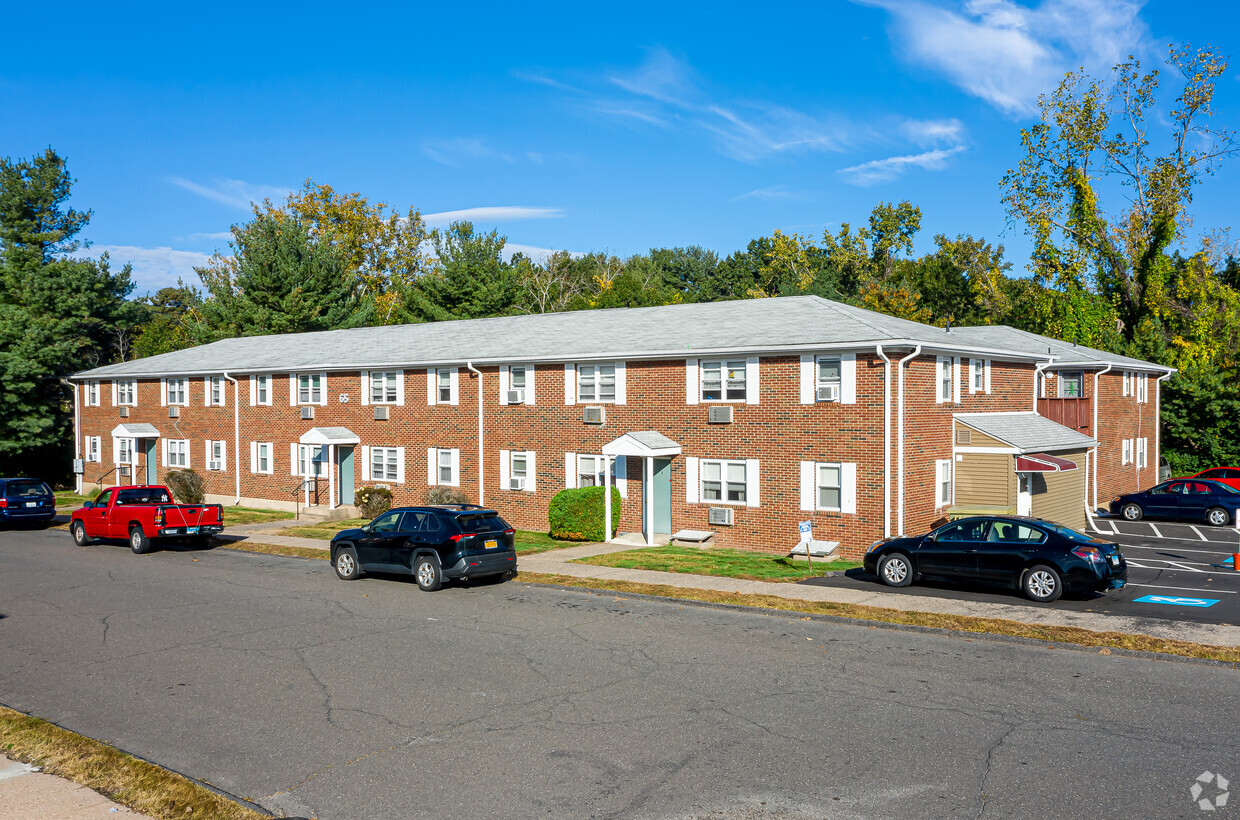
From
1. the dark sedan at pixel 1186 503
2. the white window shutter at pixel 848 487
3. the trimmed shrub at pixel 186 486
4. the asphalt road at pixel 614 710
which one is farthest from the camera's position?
the trimmed shrub at pixel 186 486

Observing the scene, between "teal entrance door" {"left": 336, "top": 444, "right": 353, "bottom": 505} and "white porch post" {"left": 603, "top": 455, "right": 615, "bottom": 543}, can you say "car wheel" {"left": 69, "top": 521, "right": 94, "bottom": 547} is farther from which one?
"white porch post" {"left": 603, "top": 455, "right": 615, "bottom": 543}

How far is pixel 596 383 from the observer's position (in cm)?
2812

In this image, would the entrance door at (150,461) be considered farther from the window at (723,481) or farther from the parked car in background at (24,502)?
the window at (723,481)

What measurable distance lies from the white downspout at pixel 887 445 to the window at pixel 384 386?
18143mm

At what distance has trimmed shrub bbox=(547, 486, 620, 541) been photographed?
86.9 ft

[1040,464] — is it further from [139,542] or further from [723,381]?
[139,542]

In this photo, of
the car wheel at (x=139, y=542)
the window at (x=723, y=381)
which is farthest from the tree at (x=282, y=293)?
the window at (x=723, y=381)

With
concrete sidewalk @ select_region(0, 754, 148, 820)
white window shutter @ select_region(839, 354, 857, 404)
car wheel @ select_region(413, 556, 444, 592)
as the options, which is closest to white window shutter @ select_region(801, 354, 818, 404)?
white window shutter @ select_region(839, 354, 857, 404)

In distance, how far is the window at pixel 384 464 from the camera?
33688mm

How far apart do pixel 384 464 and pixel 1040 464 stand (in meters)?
22.1

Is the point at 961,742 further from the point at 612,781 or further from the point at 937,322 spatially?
the point at 937,322

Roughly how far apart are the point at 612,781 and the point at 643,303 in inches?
2509

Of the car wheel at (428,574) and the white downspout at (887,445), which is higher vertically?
the white downspout at (887,445)

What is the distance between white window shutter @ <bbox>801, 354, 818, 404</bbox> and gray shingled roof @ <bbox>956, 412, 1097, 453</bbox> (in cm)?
460
